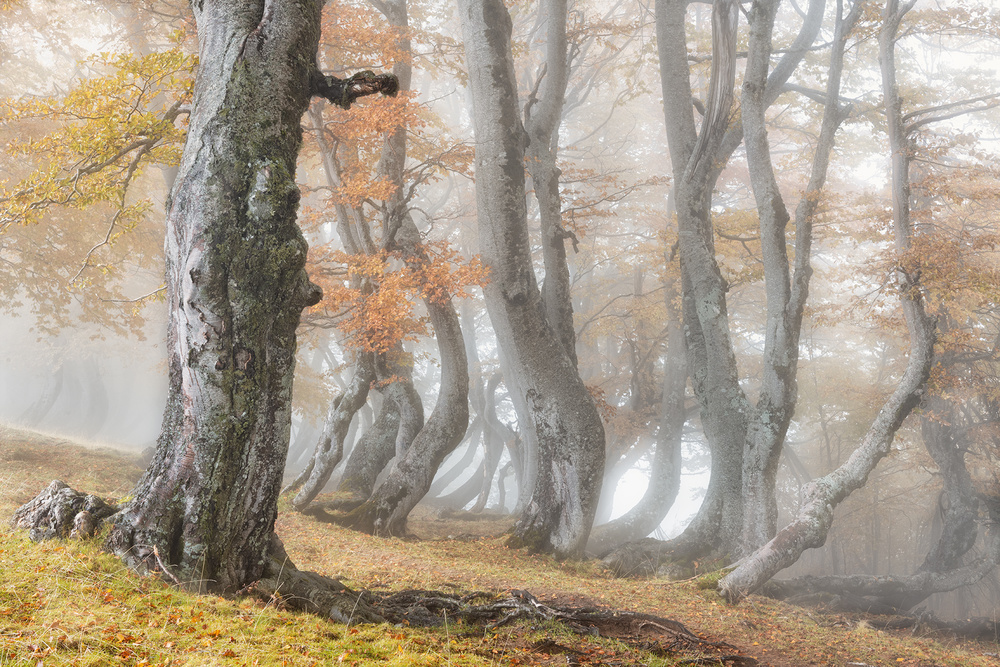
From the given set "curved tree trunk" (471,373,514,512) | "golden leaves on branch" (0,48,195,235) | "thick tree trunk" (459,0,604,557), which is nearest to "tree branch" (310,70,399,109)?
"golden leaves on branch" (0,48,195,235)

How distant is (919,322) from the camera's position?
311 inches

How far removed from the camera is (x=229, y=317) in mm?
3461

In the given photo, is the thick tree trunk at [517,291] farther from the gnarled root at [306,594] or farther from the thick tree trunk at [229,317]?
the gnarled root at [306,594]

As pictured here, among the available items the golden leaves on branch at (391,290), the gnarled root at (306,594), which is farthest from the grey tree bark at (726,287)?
the gnarled root at (306,594)

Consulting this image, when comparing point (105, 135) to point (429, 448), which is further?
point (429, 448)

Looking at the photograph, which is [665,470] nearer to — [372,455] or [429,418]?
[429,418]

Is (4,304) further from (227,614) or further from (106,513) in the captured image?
(227,614)

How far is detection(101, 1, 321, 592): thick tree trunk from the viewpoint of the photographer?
3.35 meters

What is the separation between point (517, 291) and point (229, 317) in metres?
5.16

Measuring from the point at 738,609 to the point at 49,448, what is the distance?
12.9 meters

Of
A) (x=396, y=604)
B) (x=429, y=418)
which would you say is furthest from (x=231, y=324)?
(x=429, y=418)

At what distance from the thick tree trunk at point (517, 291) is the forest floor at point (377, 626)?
1387 mm

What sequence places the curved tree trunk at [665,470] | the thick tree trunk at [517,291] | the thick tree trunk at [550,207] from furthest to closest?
the curved tree trunk at [665,470] → the thick tree trunk at [550,207] → the thick tree trunk at [517,291]

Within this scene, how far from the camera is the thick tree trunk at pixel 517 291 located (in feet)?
27.2
